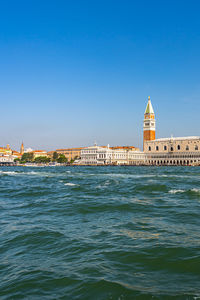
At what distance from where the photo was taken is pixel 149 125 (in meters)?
144

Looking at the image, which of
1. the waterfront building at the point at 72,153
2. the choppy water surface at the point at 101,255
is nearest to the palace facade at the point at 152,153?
the waterfront building at the point at 72,153

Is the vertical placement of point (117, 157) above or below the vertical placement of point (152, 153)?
below

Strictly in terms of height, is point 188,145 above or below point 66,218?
above

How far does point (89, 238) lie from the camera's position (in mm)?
6574

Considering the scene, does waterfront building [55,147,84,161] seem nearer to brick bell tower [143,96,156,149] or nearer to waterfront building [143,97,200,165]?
brick bell tower [143,96,156,149]

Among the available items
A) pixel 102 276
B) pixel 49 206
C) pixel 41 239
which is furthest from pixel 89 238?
pixel 49 206

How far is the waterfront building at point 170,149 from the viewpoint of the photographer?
119 metres

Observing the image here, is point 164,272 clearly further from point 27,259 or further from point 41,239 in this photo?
point 41,239

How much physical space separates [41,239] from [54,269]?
1954 millimetres

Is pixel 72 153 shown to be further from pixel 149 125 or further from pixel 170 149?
pixel 170 149

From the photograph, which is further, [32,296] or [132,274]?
[132,274]

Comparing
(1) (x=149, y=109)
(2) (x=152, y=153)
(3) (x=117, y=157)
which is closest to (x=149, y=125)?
(1) (x=149, y=109)

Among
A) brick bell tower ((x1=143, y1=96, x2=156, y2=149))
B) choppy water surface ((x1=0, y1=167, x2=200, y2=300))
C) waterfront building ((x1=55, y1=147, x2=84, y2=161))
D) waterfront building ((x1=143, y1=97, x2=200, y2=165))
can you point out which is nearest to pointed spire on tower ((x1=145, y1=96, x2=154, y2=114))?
brick bell tower ((x1=143, y1=96, x2=156, y2=149))

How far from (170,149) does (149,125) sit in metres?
22.3
